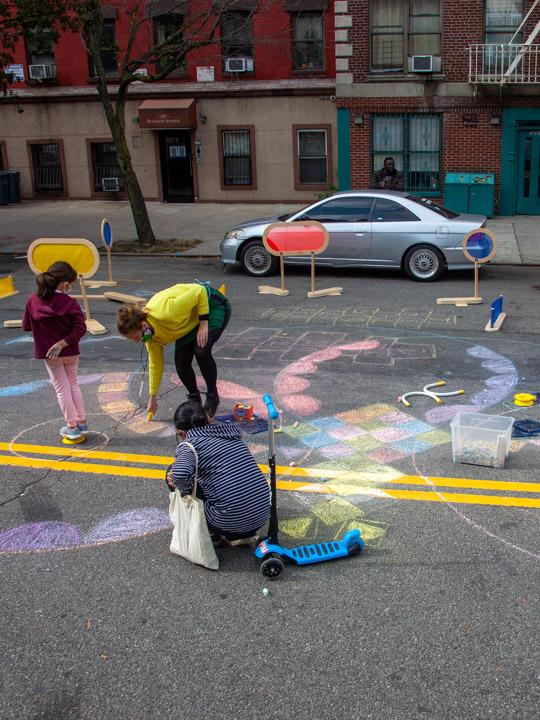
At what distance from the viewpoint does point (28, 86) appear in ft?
82.7

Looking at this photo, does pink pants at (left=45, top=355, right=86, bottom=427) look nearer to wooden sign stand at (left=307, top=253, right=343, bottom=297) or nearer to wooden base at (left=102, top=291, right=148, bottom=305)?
wooden base at (left=102, top=291, right=148, bottom=305)

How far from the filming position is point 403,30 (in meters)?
20.4

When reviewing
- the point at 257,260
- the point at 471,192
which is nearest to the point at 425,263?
the point at 257,260

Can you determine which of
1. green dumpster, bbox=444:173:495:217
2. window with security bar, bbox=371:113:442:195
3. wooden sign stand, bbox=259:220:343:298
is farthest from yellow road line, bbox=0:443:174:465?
window with security bar, bbox=371:113:442:195

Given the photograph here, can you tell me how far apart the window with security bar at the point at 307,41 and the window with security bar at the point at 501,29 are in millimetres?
5017

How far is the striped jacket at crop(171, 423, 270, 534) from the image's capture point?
4.68 metres

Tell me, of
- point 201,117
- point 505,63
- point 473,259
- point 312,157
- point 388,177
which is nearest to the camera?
point 473,259

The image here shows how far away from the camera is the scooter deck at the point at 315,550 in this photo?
15.6ft

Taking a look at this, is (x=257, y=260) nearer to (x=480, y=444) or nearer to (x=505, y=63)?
(x=480, y=444)

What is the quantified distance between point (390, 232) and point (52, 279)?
8134mm

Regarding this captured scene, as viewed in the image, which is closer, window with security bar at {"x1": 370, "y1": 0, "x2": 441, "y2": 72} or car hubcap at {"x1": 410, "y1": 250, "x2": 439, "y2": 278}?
car hubcap at {"x1": 410, "y1": 250, "x2": 439, "y2": 278}

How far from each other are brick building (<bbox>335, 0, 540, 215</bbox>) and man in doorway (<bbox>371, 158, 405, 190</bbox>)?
626mm

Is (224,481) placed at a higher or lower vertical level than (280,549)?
higher

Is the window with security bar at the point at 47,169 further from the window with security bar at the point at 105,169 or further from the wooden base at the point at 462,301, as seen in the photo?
the wooden base at the point at 462,301
